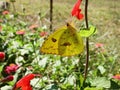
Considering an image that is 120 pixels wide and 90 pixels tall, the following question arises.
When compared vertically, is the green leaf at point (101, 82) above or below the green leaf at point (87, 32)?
below

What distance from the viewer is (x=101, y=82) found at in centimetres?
198

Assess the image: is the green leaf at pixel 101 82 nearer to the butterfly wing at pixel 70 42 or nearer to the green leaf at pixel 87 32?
the green leaf at pixel 87 32

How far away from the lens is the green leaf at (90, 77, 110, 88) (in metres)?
1.95

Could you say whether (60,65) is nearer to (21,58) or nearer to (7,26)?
(21,58)

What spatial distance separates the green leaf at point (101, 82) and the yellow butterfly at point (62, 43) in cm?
55

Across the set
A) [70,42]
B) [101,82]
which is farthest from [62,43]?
[101,82]

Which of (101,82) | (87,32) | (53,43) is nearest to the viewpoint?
(53,43)

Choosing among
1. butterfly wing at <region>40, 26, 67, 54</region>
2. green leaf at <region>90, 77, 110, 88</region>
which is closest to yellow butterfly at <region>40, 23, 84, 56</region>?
butterfly wing at <region>40, 26, 67, 54</region>

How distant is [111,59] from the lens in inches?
168

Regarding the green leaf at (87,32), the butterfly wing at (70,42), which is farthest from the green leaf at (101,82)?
the butterfly wing at (70,42)

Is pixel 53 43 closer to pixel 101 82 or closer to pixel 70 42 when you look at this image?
pixel 70 42

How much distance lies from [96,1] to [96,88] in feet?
31.2

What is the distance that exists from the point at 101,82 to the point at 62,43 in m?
0.60

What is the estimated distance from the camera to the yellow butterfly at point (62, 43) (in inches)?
55.5
